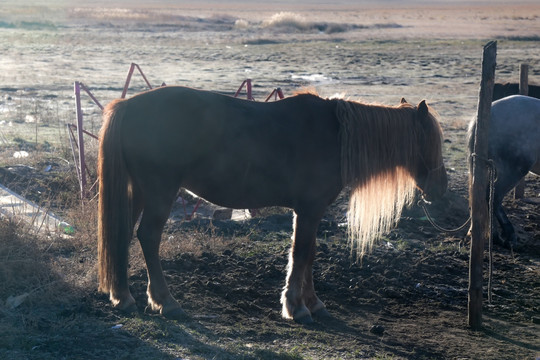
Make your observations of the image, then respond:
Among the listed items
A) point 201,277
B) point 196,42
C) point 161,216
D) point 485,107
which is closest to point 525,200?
point 485,107

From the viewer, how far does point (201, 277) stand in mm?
6215

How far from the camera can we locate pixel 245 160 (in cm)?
522

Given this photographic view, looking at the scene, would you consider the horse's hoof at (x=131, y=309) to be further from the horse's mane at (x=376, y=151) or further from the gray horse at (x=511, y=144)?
the gray horse at (x=511, y=144)

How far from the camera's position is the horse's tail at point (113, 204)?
5.06 metres

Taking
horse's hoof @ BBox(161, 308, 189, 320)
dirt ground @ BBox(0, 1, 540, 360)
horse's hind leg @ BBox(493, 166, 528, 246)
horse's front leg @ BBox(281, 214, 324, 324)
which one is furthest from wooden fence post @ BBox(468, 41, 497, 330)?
horse's hind leg @ BBox(493, 166, 528, 246)

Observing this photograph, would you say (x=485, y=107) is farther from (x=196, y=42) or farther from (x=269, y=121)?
(x=196, y=42)

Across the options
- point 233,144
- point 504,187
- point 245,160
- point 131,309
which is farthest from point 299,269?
point 504,187

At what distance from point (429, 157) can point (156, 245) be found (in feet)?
8.47

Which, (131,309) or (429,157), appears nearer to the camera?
(131,309)

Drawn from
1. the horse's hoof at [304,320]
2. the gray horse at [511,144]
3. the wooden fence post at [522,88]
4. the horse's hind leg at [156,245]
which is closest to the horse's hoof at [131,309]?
the horse's hind leg at [156,245]

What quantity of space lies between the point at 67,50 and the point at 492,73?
98.0ft

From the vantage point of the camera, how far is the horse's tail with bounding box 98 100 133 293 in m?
5.06

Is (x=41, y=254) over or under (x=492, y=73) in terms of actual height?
under

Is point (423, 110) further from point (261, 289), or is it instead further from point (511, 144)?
point (511, 144)
